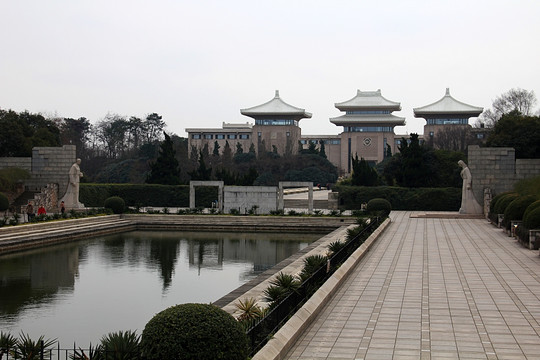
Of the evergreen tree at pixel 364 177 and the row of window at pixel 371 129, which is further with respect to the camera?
the row of window at pixel 371 129

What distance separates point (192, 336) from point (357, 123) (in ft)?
254

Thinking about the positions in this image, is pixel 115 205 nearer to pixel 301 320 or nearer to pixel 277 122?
pixel 301 320

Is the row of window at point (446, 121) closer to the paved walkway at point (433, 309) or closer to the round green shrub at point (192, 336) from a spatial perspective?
the paved walkway at point (433, 309)

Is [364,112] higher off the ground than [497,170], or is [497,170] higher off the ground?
[364,112]

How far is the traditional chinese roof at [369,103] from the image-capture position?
8062 cm

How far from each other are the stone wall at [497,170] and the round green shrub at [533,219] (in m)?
15.0

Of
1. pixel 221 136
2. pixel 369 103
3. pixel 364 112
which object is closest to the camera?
pixel 369 103

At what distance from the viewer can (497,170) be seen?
32.9 metres

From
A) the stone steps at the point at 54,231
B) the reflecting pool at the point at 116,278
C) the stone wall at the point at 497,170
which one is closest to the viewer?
the reflecting pool at the point at 116,278

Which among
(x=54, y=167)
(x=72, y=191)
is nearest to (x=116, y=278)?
(x=72, y=191)

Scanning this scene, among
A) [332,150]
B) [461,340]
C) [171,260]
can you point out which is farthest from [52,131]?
[332,150]

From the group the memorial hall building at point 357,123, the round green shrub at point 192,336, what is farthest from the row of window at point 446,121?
the round green shrub at point 192,336

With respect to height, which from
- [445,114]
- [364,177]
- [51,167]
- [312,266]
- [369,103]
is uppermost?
[369,103]

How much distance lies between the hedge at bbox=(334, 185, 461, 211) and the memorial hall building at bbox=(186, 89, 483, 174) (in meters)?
40.3
